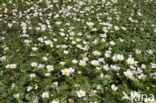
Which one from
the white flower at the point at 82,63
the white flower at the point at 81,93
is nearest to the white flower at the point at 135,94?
the white flower at the point at 81,93

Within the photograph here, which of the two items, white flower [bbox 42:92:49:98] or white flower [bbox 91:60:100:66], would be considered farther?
white flower [bbox 91:60:100:66]

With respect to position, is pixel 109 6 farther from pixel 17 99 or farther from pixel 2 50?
pixel 17 99

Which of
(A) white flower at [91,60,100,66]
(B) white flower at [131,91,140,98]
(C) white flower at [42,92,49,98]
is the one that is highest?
(C) white flower at [42,92,49,98]

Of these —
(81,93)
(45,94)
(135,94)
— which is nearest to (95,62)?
(81,93)

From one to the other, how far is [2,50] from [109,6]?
3394mm

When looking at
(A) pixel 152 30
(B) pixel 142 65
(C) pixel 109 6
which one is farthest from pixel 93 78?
(C) pixel 109 6

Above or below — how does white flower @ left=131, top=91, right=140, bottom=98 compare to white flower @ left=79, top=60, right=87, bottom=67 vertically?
below

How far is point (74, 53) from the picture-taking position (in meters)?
2.94

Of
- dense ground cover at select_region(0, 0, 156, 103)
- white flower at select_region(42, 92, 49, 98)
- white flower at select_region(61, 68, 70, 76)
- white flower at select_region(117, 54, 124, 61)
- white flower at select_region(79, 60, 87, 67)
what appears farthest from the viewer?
white flower at select_region(117, 54, 124, 61)

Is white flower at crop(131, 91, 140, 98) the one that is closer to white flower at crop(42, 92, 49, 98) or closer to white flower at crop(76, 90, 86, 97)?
white flower at crop(76, 90, 86, 97)

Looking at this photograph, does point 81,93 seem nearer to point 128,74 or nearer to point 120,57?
point 128,74

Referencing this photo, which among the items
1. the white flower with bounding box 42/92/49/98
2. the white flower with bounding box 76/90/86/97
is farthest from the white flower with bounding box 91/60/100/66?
the white flower with bounding box 42/92/49/98

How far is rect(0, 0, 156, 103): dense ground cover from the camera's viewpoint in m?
2.17

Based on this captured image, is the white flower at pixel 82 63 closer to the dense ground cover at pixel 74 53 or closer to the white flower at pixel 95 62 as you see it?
the dense ground cover at pixel 74 53
